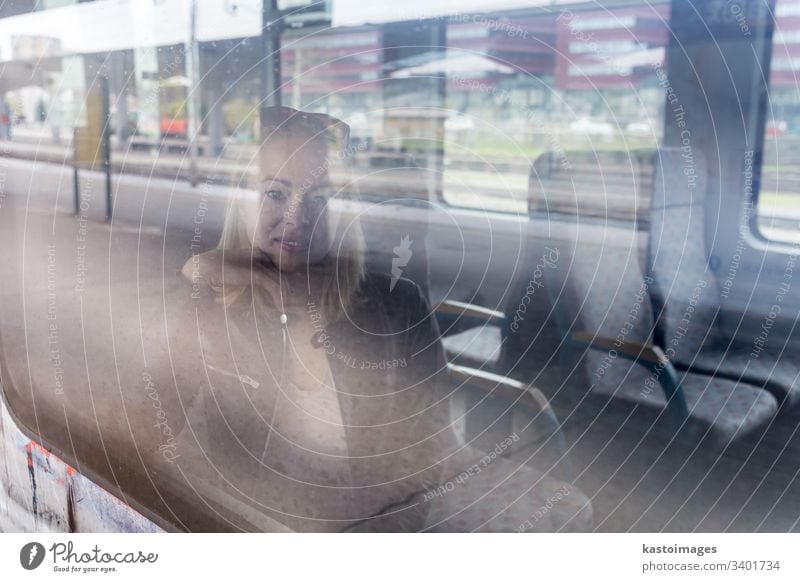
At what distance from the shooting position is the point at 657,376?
2.84 ft

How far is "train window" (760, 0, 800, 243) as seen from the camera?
2.85ft

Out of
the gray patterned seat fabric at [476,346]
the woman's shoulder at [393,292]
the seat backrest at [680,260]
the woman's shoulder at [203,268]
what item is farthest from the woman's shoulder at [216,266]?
the seat backrest at [680,260]

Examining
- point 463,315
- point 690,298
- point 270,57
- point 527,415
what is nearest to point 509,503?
point 527,415

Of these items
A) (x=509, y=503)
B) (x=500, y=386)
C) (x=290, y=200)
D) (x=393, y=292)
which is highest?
(x=290, y=200)

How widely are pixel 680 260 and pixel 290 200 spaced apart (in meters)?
0.49

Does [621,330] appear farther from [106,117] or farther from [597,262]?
[106,117]

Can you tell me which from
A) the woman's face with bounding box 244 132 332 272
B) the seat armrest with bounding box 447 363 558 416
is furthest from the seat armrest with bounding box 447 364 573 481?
the woman's face with bounding box 244 132 332 272

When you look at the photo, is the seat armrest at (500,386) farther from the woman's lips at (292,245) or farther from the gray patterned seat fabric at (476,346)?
the woman's lips at (292,245)

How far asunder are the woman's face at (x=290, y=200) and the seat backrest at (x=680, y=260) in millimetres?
376

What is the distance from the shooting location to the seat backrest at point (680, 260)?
2.83ft

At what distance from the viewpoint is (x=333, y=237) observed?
79 cm

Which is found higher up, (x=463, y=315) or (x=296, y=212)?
(x=296, y=212)
